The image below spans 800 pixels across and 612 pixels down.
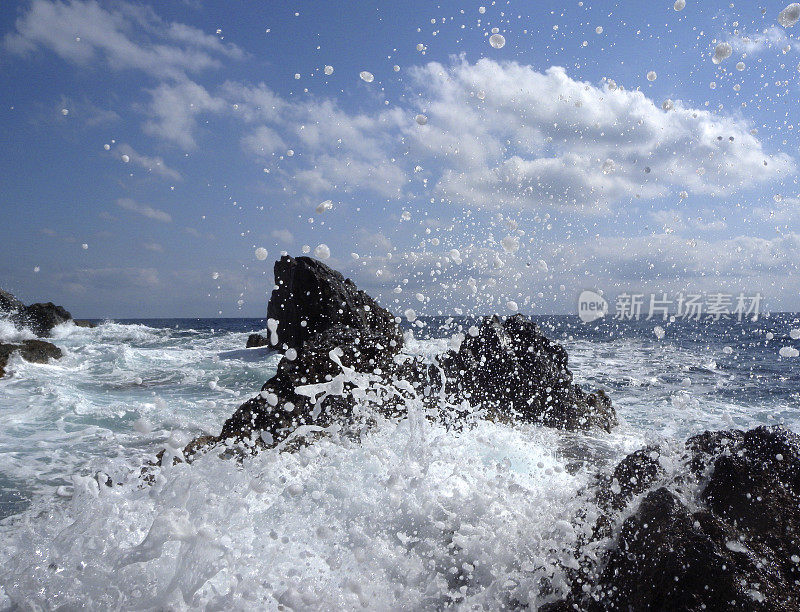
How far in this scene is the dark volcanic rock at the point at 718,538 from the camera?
2.36 meters

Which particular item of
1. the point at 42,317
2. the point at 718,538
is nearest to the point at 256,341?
the point at 42,317

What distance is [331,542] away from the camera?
134 inches

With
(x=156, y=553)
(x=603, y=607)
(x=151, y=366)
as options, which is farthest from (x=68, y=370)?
(x=603, y=607)

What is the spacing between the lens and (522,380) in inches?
336

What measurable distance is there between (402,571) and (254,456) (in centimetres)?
209

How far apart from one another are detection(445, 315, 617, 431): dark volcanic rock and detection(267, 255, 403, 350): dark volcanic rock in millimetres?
2709

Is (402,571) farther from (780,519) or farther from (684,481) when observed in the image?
(780,519)

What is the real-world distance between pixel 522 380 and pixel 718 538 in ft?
19.6

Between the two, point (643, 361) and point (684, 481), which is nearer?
point (684, 481)

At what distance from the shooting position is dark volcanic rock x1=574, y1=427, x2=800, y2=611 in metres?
2.36

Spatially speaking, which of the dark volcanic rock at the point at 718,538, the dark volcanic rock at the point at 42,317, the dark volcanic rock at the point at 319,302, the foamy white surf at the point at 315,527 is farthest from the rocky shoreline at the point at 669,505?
the dark volcanic rock at the point at 42,317

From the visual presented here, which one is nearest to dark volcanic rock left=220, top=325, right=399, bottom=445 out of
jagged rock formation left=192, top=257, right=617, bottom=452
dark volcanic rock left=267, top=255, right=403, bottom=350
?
jagged rock formation left=192, top=257, right=617, bottom=452

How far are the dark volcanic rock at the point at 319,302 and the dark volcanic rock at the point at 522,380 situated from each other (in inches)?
107

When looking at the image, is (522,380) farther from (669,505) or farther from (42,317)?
(42,317)
